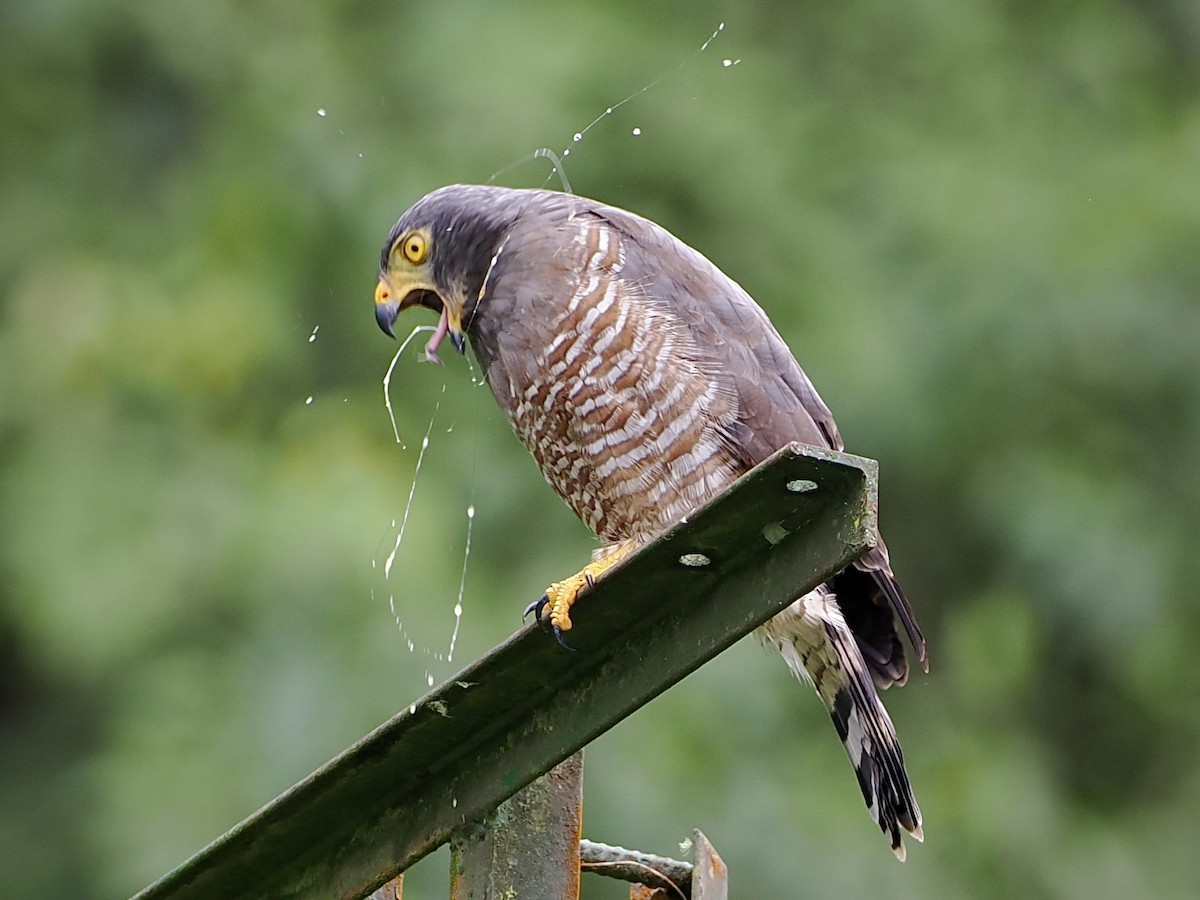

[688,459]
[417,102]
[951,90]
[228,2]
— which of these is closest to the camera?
[688,459]

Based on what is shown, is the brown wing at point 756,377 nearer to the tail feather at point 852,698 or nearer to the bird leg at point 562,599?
the tail feather at point 852,698

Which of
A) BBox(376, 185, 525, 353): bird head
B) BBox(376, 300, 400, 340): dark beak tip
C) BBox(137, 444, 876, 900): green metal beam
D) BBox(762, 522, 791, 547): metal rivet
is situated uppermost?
BBox(762, 522, 791, 547): metal rivet

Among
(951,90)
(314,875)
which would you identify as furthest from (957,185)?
(314,875)

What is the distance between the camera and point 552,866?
2109 millimetres

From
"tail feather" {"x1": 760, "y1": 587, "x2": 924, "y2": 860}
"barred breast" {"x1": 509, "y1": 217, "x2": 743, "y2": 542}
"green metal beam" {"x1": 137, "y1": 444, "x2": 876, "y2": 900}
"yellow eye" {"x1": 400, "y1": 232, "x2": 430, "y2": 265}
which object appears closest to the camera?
"green metal beam" {"x1": 137, "y1": 444, "x2": 876, "y2": 900}

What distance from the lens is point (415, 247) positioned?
3566 millimetres

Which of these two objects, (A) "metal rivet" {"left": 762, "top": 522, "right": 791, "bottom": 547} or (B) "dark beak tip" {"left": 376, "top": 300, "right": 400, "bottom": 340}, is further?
(B) "dark beak tip" {"left": 376, "top": 300, "right": 400, "bottom": 340}

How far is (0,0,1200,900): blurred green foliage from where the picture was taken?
5945mm

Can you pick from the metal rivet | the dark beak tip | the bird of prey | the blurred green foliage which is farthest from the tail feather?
the blurred green foliage

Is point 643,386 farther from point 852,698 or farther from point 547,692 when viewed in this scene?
point 547,692

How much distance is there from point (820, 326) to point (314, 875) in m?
4.74

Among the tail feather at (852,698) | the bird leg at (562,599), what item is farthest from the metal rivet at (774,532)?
the tail feather at (852,698)

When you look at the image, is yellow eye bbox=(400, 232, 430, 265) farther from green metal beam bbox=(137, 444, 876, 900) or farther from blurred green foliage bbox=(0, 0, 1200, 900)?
blurred green foliage bbox=(0, 0, 1200, 900)

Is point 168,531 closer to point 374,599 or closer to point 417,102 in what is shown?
point 374,599
